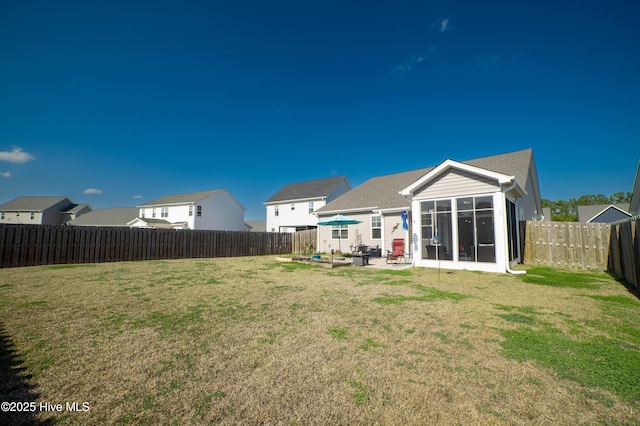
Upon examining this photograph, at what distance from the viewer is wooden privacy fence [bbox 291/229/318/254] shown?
21703 millimetres

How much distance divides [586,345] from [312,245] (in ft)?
61.5

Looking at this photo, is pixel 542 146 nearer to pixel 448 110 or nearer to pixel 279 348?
pixel 448 110

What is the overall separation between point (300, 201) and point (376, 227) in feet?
52.5

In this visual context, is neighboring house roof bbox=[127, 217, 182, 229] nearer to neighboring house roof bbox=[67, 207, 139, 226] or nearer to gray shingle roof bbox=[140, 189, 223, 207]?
gray shingle roof bbox=[140, 189, 223, 207]

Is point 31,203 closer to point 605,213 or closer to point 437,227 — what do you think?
point 437,227

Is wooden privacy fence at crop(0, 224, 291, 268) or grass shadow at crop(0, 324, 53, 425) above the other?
wooden privacy fence at crop(0, 224, 291, 268)

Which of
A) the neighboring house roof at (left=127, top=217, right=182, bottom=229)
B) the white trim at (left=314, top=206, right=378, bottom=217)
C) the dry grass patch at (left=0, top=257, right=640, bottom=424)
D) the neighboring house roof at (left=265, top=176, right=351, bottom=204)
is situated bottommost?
the dry grass patch at (left=0, top=257, right=640, bottom=424)

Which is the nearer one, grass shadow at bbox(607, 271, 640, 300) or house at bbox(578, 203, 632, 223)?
grass shadow at bbox(607, 271, 640, 300)

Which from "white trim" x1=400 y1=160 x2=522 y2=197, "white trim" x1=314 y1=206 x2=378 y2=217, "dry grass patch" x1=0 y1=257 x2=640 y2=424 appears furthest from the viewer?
"white trim" x1=314 y1=206 x2=378 y2=217

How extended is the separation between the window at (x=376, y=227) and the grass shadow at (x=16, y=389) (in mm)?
16434

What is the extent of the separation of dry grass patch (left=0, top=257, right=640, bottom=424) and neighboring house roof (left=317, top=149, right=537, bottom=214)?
34.6 feet

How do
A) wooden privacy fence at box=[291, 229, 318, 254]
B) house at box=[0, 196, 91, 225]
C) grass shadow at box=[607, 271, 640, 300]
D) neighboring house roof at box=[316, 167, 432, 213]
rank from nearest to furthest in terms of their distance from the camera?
1. grass shadow at box=[607, 271, 640, 300]
2. neighboring house roof at box=[316, 167, 432, 213]
3. wooden privacy fence at box=[291, 229, 318, 254]
4. house at box=[0, 196, 91, 225]

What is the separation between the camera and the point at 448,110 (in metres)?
20.0

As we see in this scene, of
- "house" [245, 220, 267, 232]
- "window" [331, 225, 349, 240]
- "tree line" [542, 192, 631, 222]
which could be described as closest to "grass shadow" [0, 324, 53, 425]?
"window" [331, 225, 349, 240]
